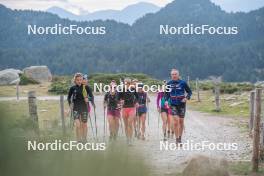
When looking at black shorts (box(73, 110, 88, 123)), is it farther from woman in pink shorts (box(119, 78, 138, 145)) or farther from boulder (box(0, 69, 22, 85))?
boulder (box(0, 69, 22, 85))

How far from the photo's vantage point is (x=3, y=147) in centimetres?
177

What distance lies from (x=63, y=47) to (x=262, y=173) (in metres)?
91.7

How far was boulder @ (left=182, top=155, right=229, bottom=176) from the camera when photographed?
948 cm

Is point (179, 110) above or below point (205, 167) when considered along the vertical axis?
above

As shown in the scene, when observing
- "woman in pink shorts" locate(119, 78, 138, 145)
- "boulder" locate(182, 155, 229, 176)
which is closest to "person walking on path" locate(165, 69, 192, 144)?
"woman in pink shorts" locate(119, 78, 138, 145)

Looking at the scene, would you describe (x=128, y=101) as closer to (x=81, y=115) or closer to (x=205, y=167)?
(x=81, y=115)

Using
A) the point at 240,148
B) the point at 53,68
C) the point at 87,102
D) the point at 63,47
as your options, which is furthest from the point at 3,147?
the point at 63,47

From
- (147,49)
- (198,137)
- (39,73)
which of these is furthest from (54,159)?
(147,49)

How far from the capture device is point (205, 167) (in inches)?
378

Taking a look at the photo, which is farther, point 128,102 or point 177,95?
point 128,102

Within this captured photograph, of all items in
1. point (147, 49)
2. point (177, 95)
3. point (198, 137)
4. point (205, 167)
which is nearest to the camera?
point (205, 167)

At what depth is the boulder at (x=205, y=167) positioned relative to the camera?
9477 millimetres

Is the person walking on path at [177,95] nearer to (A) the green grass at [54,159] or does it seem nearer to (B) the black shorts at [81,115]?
(B) the black shorts at [81,115]

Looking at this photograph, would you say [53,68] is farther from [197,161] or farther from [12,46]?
[197,161]
